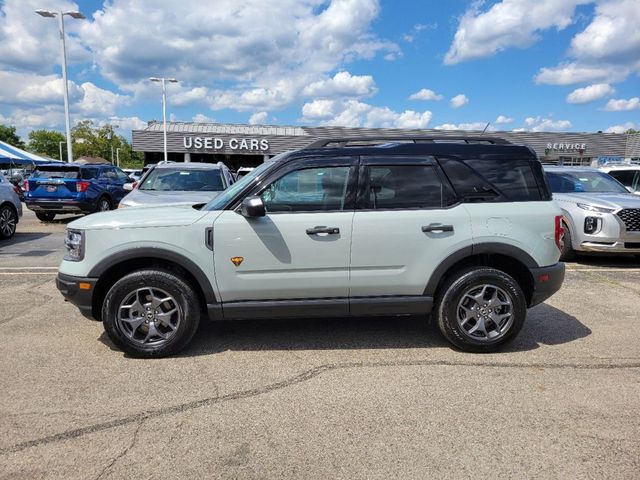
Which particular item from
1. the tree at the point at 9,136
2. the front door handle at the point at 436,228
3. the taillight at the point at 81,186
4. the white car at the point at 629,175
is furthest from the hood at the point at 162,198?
the tree at the point at 9,136

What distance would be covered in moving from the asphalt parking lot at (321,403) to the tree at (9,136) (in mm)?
128984

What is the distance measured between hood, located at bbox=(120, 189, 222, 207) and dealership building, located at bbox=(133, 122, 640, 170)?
3498 cm

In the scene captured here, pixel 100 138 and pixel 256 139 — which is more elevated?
pixel 100 138

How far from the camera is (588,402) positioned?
346 cm

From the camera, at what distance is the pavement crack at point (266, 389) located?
2992 mm

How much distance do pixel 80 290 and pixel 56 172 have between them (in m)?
11.4

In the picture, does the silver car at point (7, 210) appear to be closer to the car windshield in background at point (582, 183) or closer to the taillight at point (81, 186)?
the taillight at point (81, 186)

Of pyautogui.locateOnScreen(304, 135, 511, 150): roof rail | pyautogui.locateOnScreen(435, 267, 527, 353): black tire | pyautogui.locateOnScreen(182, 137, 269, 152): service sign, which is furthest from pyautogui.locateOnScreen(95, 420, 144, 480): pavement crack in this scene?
pyautogui.locateOnScreen(182, 137, 269, 152): service sign

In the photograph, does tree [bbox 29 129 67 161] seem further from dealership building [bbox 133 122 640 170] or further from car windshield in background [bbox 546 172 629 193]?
car windshield in background [bbox 546 172 629 193]

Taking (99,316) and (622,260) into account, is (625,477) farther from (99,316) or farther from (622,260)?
(622,260)

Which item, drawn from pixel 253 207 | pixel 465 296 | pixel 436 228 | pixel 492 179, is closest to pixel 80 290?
pixel 253 207

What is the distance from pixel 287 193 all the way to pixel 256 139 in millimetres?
43301

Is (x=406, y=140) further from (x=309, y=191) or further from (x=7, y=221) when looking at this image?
(x=7, y=221)

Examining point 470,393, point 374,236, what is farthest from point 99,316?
point 470,393
